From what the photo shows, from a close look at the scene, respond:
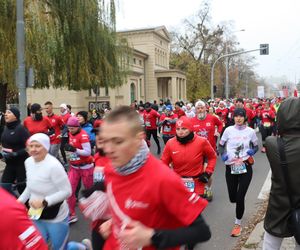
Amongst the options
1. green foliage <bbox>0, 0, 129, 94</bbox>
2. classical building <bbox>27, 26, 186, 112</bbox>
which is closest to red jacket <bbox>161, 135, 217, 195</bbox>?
green foliage <bbox>0, 0, 129, 94</bbox>

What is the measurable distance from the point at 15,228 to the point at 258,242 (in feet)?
12.8

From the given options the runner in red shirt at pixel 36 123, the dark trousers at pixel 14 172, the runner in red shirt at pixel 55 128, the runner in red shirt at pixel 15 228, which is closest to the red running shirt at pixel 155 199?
the runner in red shirt at pixel 15 228

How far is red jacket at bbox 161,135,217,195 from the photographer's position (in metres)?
5.18

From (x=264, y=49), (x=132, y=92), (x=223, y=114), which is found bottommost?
(x=223, y=114)

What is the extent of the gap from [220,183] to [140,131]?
24.4 ft

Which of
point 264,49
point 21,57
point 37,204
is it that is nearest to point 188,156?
point 37,204

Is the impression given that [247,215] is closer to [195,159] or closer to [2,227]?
[195,159]

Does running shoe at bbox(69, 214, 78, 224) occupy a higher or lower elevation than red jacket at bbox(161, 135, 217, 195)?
lower

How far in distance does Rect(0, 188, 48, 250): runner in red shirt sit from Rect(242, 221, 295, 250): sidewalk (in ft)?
11.7

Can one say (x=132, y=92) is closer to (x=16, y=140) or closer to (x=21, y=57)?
(x=21, y=57)

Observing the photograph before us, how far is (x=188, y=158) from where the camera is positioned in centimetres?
516

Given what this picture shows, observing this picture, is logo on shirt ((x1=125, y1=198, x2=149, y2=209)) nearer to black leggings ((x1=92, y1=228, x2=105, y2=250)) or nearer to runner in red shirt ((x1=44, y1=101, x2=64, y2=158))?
black leggings ((x1=92, y1=228, x2=105, y2=250))

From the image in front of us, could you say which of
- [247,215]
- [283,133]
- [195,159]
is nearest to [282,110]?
[283,133]

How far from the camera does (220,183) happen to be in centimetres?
916
